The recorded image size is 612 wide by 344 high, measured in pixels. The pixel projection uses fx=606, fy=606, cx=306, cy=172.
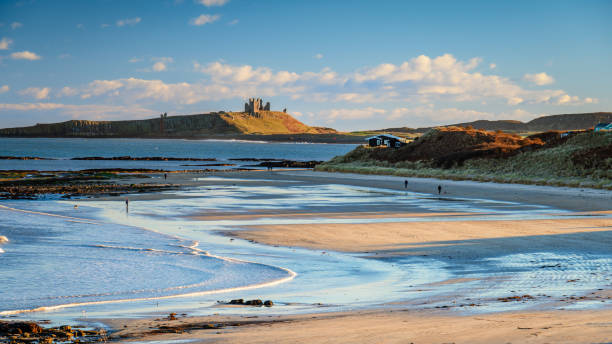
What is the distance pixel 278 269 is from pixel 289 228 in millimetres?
7027

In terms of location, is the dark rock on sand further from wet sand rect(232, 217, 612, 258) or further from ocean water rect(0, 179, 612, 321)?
wet sand rect(232, 217, 612, 258)

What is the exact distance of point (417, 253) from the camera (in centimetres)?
1516

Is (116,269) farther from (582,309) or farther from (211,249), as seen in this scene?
(582,309)

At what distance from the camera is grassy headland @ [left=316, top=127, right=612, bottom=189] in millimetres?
45281

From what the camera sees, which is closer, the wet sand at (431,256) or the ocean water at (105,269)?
the wet sand at (431,256)

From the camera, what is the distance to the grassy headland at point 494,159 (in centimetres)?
4528

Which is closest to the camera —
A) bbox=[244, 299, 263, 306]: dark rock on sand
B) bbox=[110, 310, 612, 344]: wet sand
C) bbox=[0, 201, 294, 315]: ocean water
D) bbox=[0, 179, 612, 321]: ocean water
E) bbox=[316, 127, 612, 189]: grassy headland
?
bbox=[110, 310, 612, 344]: wet sand

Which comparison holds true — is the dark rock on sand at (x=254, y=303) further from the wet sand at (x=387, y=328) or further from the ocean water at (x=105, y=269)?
Answer: the ocean water at (x=105, y=269)

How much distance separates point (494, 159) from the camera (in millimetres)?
55906

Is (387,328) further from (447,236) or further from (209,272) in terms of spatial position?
(447,236)

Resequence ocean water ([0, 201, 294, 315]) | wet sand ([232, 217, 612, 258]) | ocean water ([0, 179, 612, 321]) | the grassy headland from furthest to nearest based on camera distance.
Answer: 1. the grassy headland
2. wet sand ([232, 217, 612, 258])
3. ocean water ([0, 201, 294, 315])
4. ocean water ([0, 179, 612, 321])

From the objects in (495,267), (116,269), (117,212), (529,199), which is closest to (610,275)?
(495,267)

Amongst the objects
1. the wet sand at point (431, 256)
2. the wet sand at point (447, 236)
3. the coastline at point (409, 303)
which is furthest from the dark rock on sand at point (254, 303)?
the wet sand at point (447, 236)

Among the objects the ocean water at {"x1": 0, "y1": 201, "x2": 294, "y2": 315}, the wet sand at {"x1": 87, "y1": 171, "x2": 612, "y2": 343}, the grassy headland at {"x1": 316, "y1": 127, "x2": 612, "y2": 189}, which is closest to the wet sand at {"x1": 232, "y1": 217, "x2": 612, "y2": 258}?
the wet sand at {"x1": 87, "y1": 171, "x2": 612, "y2": 343}
